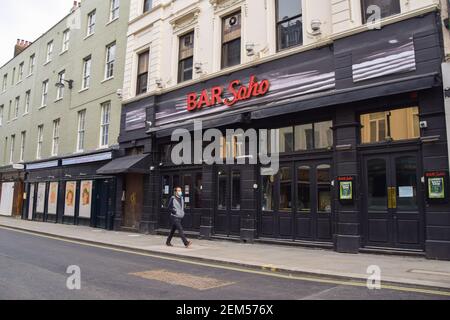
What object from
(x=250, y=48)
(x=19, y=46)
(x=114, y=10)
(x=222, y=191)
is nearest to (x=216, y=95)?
(x=250, y=48)

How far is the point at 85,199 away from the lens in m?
20.6

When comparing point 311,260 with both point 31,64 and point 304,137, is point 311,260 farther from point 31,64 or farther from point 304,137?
point 31,64

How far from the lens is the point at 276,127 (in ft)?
41.4

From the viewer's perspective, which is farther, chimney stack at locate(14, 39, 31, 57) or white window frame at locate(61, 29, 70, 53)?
chimney stack at locate(14, 39, 31, 57)

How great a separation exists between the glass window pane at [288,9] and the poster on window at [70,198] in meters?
14.5

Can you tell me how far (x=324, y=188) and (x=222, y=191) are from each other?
4057mm

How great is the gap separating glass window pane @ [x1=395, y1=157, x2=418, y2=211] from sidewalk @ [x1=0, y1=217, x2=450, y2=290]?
4.21ft

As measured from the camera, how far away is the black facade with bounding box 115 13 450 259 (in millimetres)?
9297

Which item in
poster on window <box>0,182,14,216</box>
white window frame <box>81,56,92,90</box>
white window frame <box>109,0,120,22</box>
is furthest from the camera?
poster on window <box>0,182,14,216</box>

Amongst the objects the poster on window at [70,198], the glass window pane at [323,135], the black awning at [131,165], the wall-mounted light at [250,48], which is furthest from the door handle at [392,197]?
the poster on window at [70,198]

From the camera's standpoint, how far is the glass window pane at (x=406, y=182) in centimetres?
954

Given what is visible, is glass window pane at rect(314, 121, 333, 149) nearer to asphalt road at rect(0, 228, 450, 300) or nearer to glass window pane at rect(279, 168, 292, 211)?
glass window pane at rect(279, 168, 292, 211)

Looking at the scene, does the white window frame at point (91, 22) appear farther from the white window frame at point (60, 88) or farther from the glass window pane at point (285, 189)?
the glass window pane at point (285, 189)

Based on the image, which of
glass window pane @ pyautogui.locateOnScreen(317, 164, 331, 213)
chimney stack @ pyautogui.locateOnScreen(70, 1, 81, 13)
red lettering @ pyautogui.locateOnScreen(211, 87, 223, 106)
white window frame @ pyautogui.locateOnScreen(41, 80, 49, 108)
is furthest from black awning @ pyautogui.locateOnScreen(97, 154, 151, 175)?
chimney stack @ pyautogui.locateOnScreen(70, 1, 81, 13)
